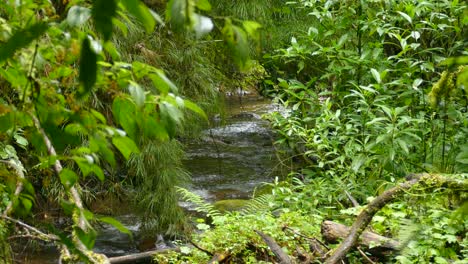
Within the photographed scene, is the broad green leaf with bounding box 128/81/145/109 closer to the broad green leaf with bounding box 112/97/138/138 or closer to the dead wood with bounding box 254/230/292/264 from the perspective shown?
the broad green leaf with bounding box 112/97/138/138

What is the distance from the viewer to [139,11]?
0.74 metres

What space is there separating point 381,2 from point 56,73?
3.09m

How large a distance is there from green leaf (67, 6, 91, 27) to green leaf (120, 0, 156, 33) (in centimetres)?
9

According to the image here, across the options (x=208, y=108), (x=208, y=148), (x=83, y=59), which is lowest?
(x=208, y=148)

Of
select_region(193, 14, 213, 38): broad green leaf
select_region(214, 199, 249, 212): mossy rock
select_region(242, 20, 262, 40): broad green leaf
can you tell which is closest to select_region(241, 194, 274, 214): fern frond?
select_region(214, 199, 249, 212): mossy rock

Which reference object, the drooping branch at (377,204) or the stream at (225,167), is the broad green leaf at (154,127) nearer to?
the drooping branch at (377,204)

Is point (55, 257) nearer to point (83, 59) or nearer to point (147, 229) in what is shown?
point (147, 229)

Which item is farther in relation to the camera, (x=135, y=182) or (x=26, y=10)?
(x=135, y=182)

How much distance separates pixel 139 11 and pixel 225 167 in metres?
7.45

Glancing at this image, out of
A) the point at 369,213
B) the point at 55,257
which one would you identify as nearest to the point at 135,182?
the point at 55,257

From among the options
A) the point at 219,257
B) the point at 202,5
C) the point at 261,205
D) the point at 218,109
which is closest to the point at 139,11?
the point at 202,5

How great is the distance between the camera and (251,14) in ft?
18.1

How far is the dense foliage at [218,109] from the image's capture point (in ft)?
3.14

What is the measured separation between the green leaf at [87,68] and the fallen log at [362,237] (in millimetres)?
1955
